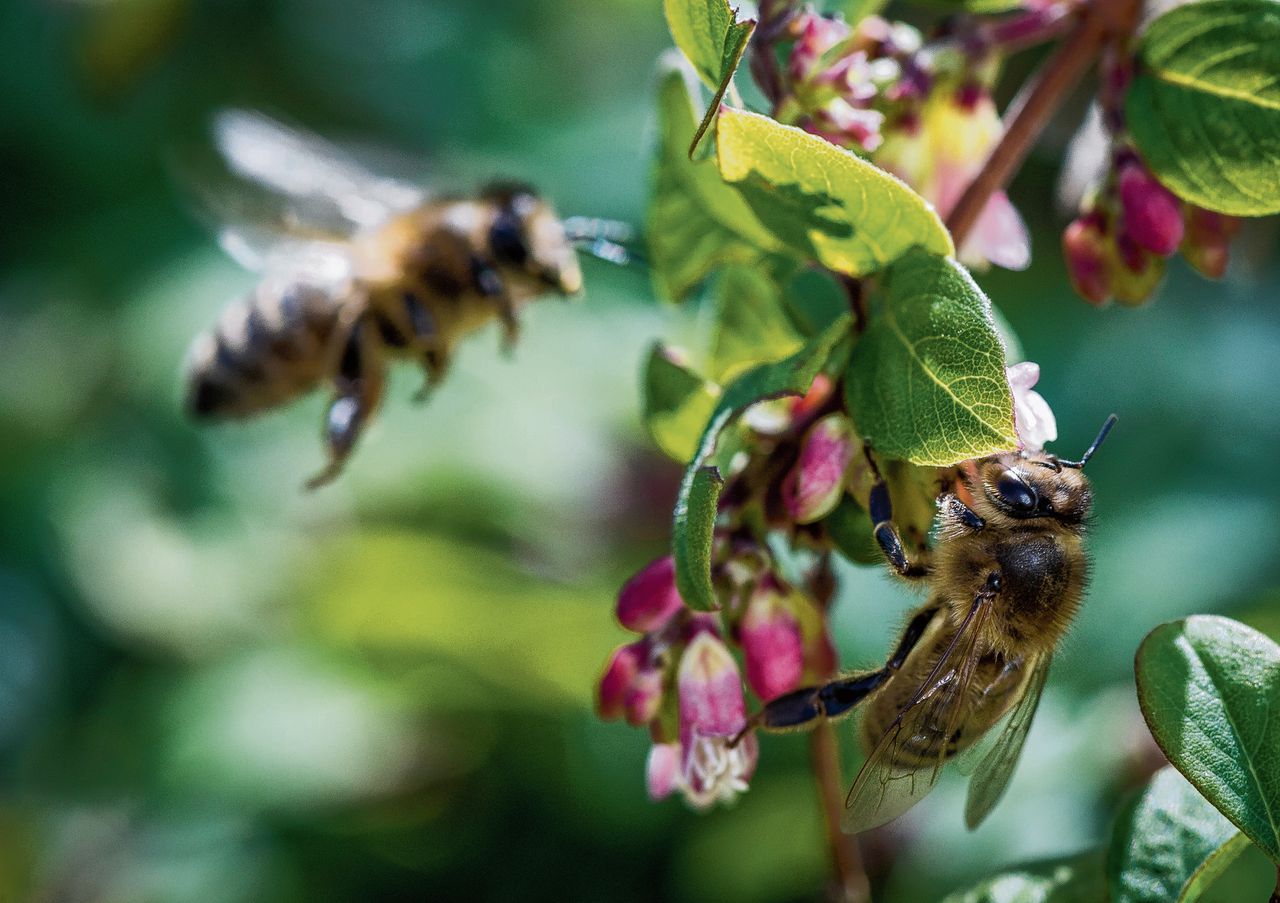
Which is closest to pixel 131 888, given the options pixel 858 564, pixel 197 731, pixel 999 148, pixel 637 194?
pixel 197 731

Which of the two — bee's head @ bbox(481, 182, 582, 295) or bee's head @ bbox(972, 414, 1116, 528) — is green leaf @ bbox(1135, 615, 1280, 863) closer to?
bee's head @ bbox(972, 414, 1116, 528)

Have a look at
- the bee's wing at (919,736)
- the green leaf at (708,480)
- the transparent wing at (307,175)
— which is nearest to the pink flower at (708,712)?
the bee's wing at (919,736)

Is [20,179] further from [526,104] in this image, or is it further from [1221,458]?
[1221,458]

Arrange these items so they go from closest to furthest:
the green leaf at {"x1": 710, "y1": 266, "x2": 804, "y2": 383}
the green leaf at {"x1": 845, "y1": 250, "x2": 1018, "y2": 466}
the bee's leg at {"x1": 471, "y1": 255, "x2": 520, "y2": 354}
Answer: the green leaf at {"x1": 845, "y1": 250, "x2": 1018, "y2": 466}
the green leaf at {"x1": 710, "y1": 266, "x2": 804, "y2": 383}
the bee's leg at {"x1": 471, "y1": 255, "x2": 520, "y2": 354}

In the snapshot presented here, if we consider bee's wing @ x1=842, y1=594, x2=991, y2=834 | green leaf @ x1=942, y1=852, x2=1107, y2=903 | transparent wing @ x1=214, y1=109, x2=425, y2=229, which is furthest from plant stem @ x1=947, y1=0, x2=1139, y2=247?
transparent wing @ x1=214, y1=109, x2=425, y2=229

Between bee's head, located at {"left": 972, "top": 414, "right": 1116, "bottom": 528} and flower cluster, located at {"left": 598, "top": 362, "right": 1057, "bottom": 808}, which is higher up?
bee's head, located at {"left": 972, "top": 414, "right": 1116, "bottom": 528}

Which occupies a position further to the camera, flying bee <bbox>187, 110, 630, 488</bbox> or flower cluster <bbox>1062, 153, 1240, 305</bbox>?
flying bee <bbox>187, 110, 630, 488</bbox>

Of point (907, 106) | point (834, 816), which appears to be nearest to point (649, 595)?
point (834, 816)
